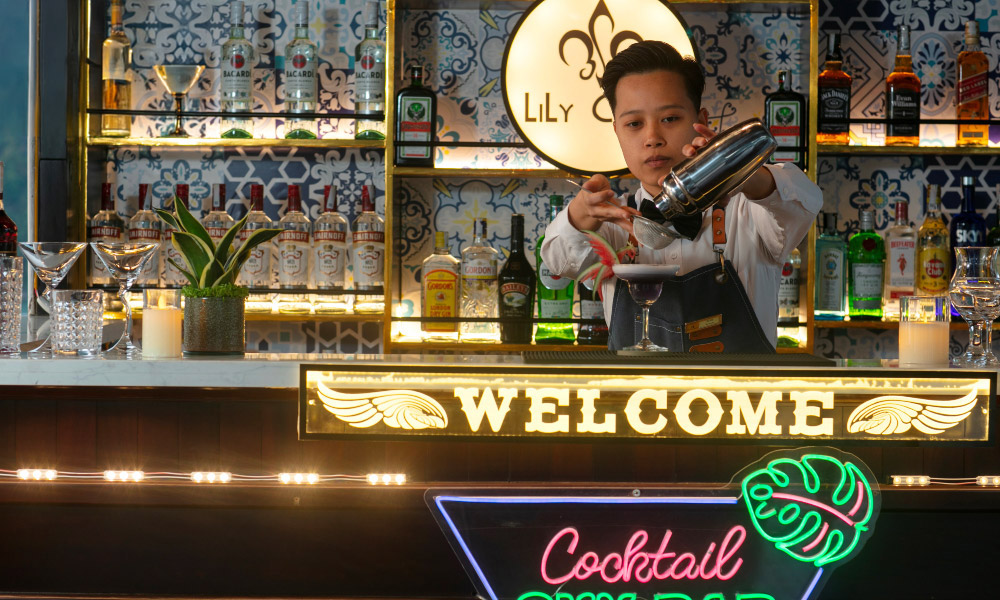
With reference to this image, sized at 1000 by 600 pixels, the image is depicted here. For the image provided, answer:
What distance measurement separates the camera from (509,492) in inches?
48.2

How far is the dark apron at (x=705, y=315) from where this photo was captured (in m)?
1.95

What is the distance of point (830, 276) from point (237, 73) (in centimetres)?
185

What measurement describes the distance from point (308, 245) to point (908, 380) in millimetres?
1860

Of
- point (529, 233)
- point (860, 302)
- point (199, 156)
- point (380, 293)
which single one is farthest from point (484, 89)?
point (860, 302)

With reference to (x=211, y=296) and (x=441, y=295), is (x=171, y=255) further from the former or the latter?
(x=211, y=296)

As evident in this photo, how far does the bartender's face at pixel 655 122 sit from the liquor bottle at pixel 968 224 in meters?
1.14

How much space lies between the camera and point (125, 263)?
1.46 metres

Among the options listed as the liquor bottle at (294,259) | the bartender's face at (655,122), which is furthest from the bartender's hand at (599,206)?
the liquor bottle at (294,259)

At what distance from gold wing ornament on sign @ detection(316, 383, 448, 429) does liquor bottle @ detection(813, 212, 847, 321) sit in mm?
1706

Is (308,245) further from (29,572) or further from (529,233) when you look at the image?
(29,572)

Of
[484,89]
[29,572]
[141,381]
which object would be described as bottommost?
[29,572]

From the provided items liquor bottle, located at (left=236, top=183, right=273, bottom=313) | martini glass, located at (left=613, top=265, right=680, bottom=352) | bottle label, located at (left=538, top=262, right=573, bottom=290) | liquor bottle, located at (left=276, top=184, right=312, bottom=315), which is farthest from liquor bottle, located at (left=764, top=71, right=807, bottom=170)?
liquor bottle, located at (left=236, top=183, right=273, bottom=313)

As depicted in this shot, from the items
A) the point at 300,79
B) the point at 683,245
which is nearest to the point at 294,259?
the point at 300,79

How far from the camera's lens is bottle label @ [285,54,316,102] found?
2680 millimetres
